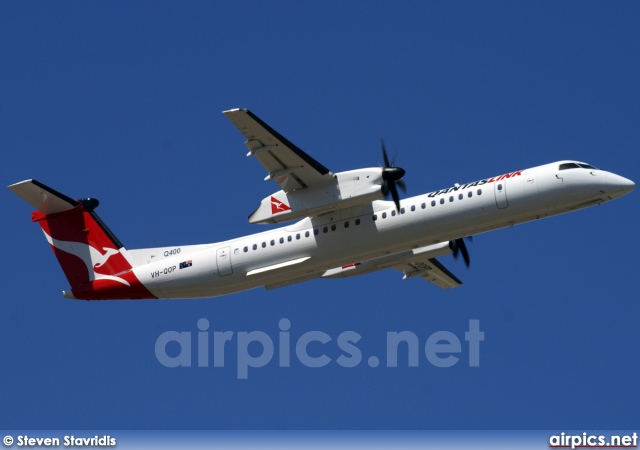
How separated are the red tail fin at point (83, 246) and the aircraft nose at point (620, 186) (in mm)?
12472

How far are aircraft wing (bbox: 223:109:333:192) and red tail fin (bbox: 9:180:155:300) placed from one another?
5310 mm

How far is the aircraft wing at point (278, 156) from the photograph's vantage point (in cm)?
2570

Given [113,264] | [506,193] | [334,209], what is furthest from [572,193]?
[113,264]

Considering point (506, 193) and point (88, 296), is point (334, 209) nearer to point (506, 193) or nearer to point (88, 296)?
point (506, 193)

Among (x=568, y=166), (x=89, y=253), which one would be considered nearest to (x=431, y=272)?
(x=568, y=166)

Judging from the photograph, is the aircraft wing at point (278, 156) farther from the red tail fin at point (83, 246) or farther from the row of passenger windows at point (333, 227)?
the red tail fin at point (83, 246)

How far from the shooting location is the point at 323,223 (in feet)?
90.5

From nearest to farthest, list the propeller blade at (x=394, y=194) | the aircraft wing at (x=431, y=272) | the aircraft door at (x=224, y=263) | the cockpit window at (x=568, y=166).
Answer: the cockpit window at (x=568, y=166)
the propeller blade at (x=394, y=194)
the aircraft door at (x=224, y=263)
the aircraft wing at (x=431, y=272)

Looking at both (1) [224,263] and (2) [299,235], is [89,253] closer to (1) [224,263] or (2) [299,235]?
(1) [224,263]

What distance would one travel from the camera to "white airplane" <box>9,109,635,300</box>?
85.5ft

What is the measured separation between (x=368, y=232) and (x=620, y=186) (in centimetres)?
626

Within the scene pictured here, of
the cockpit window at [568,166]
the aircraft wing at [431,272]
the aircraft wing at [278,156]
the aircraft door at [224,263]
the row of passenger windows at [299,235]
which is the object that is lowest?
the aircraft wing at [431,272]

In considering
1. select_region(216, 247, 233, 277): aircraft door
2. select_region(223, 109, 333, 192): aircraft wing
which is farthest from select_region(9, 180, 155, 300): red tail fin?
select_region(223, 109, 333, 192): aircraft wing

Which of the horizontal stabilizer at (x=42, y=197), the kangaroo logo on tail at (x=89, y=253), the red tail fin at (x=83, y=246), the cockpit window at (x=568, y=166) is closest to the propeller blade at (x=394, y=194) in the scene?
the cockpit window at (x=568, y=166)
